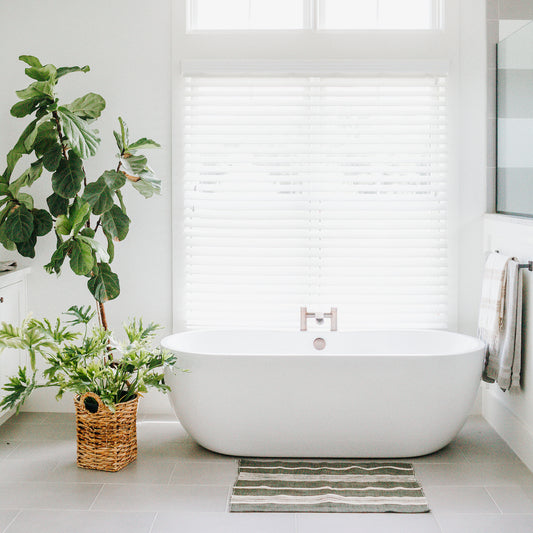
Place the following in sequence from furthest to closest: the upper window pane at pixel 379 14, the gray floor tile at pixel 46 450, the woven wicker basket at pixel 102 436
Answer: the upper window pane at pixel 379 14, the gray floor tile at pixel 46 450, the woven wicker basket at pixel 102 436

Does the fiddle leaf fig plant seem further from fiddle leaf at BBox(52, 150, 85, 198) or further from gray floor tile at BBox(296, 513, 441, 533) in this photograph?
gray floor tile at BBox(296, 513, 441, 533)

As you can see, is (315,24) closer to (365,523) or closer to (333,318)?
(333,318)

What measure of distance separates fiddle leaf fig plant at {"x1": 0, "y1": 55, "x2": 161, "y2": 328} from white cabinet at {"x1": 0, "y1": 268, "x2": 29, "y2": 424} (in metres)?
0.26

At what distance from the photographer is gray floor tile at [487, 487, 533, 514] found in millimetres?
2844

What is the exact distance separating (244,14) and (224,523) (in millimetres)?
2945

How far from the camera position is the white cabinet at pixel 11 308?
363 centimetres

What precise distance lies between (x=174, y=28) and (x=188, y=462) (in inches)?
98.6

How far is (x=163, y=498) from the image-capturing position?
9.71ft

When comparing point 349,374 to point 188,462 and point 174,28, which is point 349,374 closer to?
→ point 188,462

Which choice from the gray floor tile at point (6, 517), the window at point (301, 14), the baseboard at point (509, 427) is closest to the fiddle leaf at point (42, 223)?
the gray floor tile at point (6, 517)

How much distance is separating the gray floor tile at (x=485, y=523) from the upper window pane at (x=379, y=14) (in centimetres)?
282

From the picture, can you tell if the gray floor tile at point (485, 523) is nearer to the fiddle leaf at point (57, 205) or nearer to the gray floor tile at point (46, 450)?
the gray floor tile at point (46, 450)

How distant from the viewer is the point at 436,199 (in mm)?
4012

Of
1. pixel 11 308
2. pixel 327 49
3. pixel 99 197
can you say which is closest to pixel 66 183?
pixel 99 197
